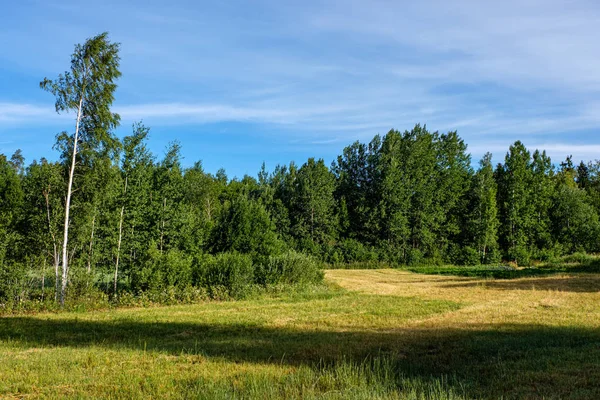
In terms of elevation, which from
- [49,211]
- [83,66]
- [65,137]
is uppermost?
[83,66]

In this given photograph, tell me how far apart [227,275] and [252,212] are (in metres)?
14.6

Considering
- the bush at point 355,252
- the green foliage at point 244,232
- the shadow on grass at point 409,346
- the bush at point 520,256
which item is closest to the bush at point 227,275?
the shadow on grass at point 409,346

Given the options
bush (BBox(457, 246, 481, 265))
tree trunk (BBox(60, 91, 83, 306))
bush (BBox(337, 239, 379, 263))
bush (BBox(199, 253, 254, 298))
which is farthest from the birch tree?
bush (BBox(457, 246, 481, 265))

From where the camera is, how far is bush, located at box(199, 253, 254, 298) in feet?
67.9

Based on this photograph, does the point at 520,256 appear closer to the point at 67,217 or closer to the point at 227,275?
the point at 227,275

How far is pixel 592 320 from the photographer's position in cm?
1271

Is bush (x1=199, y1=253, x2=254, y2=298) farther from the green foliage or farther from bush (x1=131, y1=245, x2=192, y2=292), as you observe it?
the green foliage

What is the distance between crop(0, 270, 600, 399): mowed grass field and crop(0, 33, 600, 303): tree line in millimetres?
3609

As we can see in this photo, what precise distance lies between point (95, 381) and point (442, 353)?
21.7ft

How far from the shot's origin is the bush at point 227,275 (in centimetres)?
2070

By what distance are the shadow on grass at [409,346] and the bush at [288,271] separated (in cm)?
957

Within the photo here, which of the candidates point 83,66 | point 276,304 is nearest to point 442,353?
point 276,304

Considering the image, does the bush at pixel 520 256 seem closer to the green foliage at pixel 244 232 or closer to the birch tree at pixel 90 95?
the green foliage at pixel 244 232

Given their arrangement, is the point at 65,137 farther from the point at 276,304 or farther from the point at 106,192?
the point at 276,304
